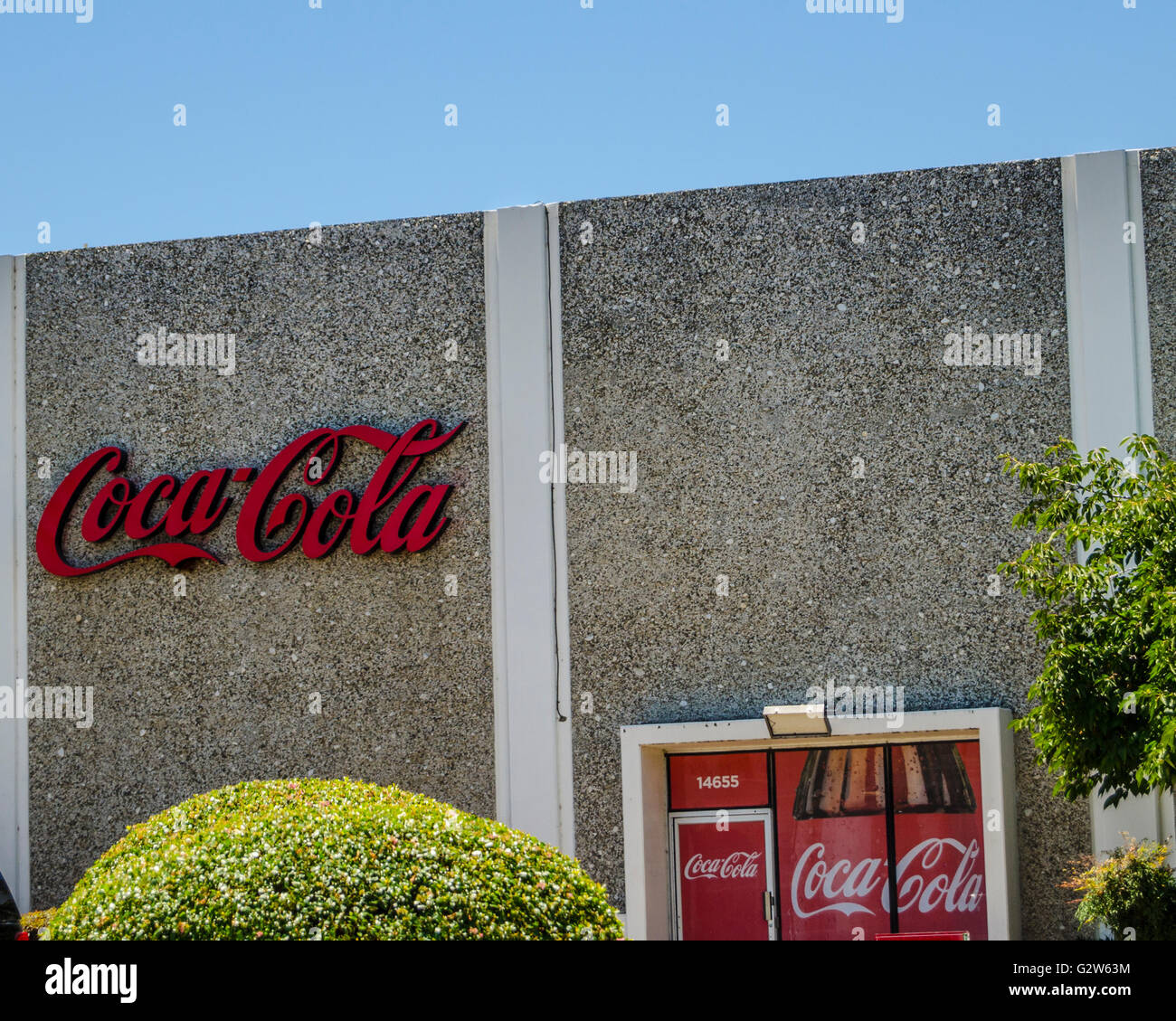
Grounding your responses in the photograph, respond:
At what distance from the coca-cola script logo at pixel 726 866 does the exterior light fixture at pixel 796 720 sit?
125cm

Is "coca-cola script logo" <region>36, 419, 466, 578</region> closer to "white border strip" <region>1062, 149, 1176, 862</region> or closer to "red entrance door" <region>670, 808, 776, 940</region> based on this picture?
"red entrance door" <region>670, 808, 776, 940</region>

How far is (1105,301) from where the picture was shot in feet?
38.1

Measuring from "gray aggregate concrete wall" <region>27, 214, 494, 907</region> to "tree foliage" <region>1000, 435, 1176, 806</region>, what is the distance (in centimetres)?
510

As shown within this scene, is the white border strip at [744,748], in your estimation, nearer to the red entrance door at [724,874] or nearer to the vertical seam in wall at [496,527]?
the red entrance door at [724,874]

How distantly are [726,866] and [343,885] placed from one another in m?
6.51

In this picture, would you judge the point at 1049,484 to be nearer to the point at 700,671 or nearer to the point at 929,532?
the point at 929,532

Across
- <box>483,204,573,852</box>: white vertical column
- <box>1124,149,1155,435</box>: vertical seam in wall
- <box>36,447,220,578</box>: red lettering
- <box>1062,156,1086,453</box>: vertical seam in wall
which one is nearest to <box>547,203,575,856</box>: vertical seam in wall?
<box>483,204,573,852</box>: white vertical column

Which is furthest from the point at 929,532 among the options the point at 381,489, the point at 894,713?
the point at 381,489

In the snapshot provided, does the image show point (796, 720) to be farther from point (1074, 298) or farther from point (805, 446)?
point (1074, 298)

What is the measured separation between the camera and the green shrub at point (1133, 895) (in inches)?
400

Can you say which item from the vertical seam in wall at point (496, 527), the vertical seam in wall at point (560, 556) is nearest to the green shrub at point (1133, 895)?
the vertical seam in wall at point (560, 556)

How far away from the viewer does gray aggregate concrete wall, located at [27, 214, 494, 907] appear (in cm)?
1252

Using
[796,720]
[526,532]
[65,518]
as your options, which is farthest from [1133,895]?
[65,518]
